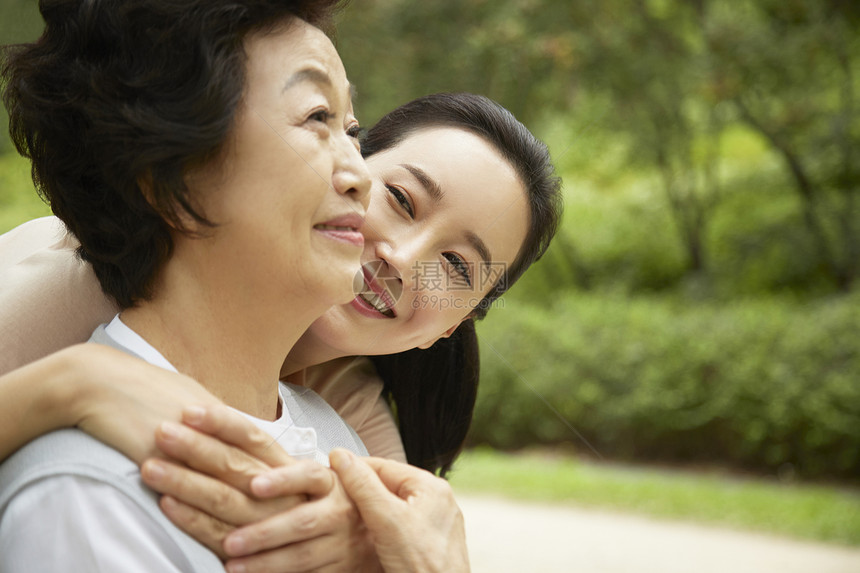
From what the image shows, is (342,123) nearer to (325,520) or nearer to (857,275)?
(325,520)

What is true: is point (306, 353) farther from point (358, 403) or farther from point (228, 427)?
point (228, 427)

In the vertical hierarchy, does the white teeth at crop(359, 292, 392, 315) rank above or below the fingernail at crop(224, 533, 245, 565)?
above

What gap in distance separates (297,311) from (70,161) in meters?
0.44

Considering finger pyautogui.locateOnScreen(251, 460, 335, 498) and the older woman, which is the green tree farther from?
finger pyautogui.locateOnScreen(251, 460, 335, 498)

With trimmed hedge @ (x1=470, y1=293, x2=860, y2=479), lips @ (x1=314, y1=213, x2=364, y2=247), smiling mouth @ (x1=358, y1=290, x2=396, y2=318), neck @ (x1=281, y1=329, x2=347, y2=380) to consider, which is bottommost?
trimmed hedge @ (x1=470, y1=293, x2=860, y2=479)

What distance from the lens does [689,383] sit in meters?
8.22

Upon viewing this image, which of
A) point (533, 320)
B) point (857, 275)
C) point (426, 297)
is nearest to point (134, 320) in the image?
point (426, 297)

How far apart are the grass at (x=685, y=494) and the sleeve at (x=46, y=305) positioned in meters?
4.65

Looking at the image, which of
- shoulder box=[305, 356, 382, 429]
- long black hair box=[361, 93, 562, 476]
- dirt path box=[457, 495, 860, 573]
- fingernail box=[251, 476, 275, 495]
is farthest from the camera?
dirt path box=[457, 495, 860, 573]

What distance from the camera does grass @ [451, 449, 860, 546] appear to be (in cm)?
619

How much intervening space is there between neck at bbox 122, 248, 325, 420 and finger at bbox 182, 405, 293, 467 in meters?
0.20

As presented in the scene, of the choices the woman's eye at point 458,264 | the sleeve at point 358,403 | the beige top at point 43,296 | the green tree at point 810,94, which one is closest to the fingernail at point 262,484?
the beige top at point 43,296

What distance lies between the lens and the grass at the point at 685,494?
244 inches

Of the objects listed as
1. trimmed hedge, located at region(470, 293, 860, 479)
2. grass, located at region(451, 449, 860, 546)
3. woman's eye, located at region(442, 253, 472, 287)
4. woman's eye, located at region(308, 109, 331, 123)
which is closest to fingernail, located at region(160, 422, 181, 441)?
woman's eye, located at region(308, 109, 331, 123)
